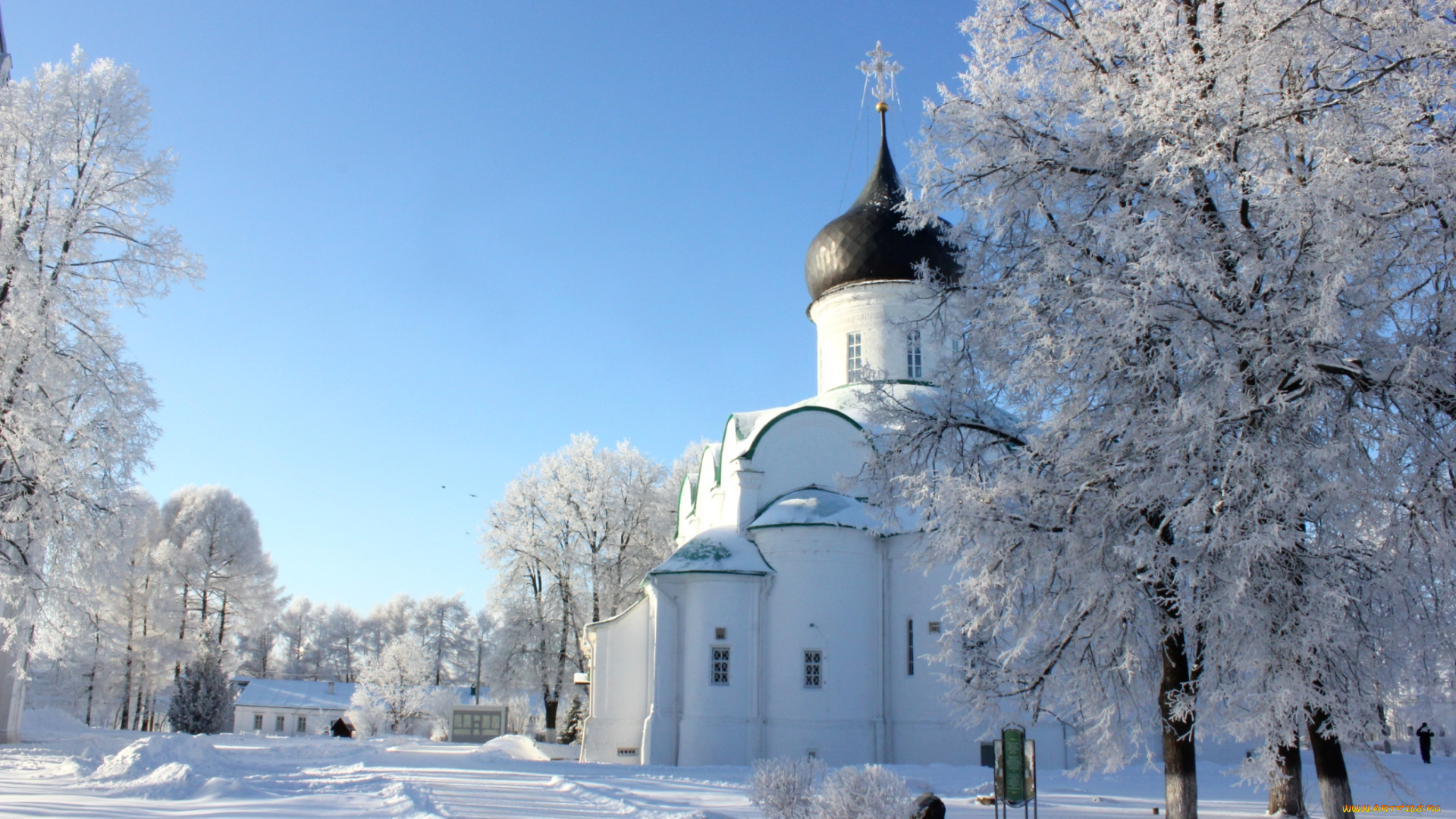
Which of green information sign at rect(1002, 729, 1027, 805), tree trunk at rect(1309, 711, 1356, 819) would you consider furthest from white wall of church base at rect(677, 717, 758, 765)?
tree trunk at rect(1309, 711, 1356, 819)

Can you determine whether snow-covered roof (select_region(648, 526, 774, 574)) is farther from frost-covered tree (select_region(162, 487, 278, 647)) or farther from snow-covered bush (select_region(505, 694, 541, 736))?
snow-covered bush (select_region(505, 694, 541, 736))

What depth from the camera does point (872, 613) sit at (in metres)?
18.3

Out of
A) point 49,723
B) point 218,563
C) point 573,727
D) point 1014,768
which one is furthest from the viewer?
point 218,563

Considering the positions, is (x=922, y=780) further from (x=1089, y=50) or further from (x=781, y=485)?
(x=1089, y=50)

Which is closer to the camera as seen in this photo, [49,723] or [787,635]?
[787,635]

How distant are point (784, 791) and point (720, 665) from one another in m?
10.1

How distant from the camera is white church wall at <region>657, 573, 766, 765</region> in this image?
17.7 metres

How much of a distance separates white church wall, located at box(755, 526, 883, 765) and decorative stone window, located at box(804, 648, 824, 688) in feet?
0.16

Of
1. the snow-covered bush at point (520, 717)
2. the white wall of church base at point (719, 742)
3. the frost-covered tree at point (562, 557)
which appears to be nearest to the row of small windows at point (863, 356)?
the white wall of church base at point (719, 742)

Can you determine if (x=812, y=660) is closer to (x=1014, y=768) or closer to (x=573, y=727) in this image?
(x=1014, y=768)

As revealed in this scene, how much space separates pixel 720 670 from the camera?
59.6 ft

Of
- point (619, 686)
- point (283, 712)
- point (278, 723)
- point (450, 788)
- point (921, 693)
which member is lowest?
point (278, 723)

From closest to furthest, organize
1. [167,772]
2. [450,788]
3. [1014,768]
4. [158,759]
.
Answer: [1014,768], [167,772], [450,788], [158,759]

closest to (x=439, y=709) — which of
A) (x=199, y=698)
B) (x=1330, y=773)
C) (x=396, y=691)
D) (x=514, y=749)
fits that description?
(x=396, y=691)
